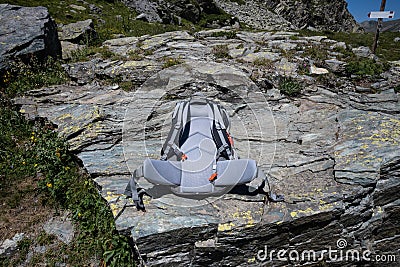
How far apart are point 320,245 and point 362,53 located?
11690 millimetres

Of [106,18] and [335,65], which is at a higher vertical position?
[106,18]

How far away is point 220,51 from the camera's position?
1241 cm

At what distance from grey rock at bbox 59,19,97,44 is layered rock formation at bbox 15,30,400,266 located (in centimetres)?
416

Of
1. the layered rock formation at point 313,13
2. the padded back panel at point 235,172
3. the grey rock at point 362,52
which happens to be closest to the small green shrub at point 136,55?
the padded back panel at point 235,172

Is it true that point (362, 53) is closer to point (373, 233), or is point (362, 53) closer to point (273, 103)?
point (273, 103)

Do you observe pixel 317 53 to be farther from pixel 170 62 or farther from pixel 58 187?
pixel 58 187

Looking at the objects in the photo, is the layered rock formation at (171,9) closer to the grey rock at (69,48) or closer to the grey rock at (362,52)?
the grey rock at (69,48)

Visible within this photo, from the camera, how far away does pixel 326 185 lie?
4711mm

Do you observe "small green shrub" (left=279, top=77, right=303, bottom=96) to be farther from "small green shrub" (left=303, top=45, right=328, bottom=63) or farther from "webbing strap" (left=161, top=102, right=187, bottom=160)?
"webbing strap" (left=161, top=102, right=187, bottom=160)

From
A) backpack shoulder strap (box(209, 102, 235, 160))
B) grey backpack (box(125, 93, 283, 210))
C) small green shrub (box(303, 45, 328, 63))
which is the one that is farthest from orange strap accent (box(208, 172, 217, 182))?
small green shrub (box(303, 45, 328, 63))

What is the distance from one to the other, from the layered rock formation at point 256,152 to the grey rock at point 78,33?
4.16 metres

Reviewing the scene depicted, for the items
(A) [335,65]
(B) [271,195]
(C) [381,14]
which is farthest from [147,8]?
(B) [271,195]

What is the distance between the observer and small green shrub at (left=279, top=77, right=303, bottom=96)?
8914 millimetres

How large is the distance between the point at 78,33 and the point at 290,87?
39.0 feet
